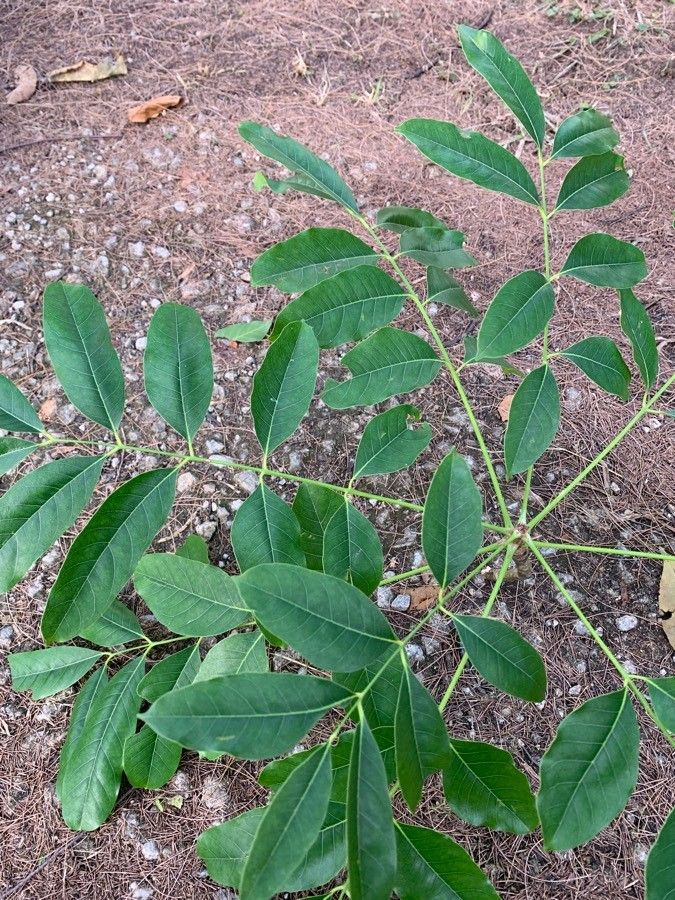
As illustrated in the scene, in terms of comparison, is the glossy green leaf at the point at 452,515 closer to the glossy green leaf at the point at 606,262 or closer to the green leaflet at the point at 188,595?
→ the green leaflet at the point at 188,595

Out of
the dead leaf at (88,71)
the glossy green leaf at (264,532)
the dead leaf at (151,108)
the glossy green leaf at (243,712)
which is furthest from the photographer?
Result: the dead leaf at (88,71)

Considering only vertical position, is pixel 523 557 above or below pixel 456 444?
below

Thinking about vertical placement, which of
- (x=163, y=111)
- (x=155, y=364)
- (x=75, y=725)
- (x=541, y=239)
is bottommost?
(x=75, y=725)

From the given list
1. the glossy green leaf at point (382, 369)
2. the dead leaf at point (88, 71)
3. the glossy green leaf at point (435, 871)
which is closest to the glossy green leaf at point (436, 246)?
the glossy green leaf at point (382, 369)

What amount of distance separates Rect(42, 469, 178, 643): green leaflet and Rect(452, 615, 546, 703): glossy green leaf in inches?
20.2

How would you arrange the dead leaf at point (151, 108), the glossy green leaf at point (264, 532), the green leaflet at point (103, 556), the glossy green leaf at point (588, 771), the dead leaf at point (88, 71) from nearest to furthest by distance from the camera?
the glossy green leaf at point (588, 771) → the green leaflet at point (103, 556) → the glossy green leaf at point (264, 532) → the dead leaf at point (151, 108) → the dead leaf at point (88, 71)

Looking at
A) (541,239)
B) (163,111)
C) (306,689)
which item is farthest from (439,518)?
(163,111)

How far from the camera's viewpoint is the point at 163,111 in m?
2.69

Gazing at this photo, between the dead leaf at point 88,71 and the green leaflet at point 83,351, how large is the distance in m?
2.07

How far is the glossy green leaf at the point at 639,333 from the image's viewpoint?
132cm

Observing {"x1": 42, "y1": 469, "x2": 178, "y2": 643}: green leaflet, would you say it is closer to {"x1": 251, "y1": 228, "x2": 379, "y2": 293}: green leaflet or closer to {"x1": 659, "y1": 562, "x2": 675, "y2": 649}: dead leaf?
{"x1": 251, "y1": 228, "x2": 379, "y2": 293}: green leaflet

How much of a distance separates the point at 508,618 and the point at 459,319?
3.24 ft

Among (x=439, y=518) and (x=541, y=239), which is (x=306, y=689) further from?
(x=541, y=239)

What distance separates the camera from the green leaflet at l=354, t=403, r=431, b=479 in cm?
128
